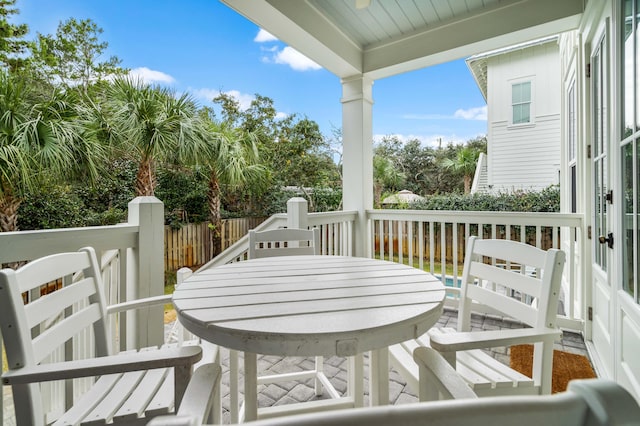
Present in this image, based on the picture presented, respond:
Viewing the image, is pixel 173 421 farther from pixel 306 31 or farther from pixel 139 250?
pixel 306 31

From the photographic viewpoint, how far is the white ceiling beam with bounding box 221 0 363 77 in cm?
256

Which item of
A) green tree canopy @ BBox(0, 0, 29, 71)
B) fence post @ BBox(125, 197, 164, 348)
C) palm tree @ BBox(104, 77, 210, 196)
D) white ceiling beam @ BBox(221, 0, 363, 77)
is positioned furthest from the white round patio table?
green tree canopy @ BBox(0, 0, 29, 71)

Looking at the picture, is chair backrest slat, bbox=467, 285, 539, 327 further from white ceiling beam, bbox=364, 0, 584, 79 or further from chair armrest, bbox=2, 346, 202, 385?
white ceiling beam, bbox=364, 0, 584, 79

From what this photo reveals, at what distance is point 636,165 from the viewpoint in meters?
1.55

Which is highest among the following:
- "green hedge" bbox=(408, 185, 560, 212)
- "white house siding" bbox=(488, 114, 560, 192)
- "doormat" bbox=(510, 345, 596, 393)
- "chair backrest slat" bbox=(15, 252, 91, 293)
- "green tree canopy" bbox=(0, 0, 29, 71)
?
"green tree canopy" bbox=(0, 0, 29, 71)

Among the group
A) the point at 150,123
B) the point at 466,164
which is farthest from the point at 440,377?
the point at 466,164

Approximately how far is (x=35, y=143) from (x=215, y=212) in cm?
385

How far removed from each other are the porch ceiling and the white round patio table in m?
2.18

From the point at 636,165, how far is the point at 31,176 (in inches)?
220

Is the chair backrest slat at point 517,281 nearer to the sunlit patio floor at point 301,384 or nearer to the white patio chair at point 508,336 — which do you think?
the white patio chair at point 508,336

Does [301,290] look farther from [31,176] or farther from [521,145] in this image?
[521,145]

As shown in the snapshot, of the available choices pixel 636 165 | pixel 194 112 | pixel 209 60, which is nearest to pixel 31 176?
pixel 194 112

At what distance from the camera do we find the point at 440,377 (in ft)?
2.65

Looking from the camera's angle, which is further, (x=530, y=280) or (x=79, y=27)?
(x=79, y=27)
